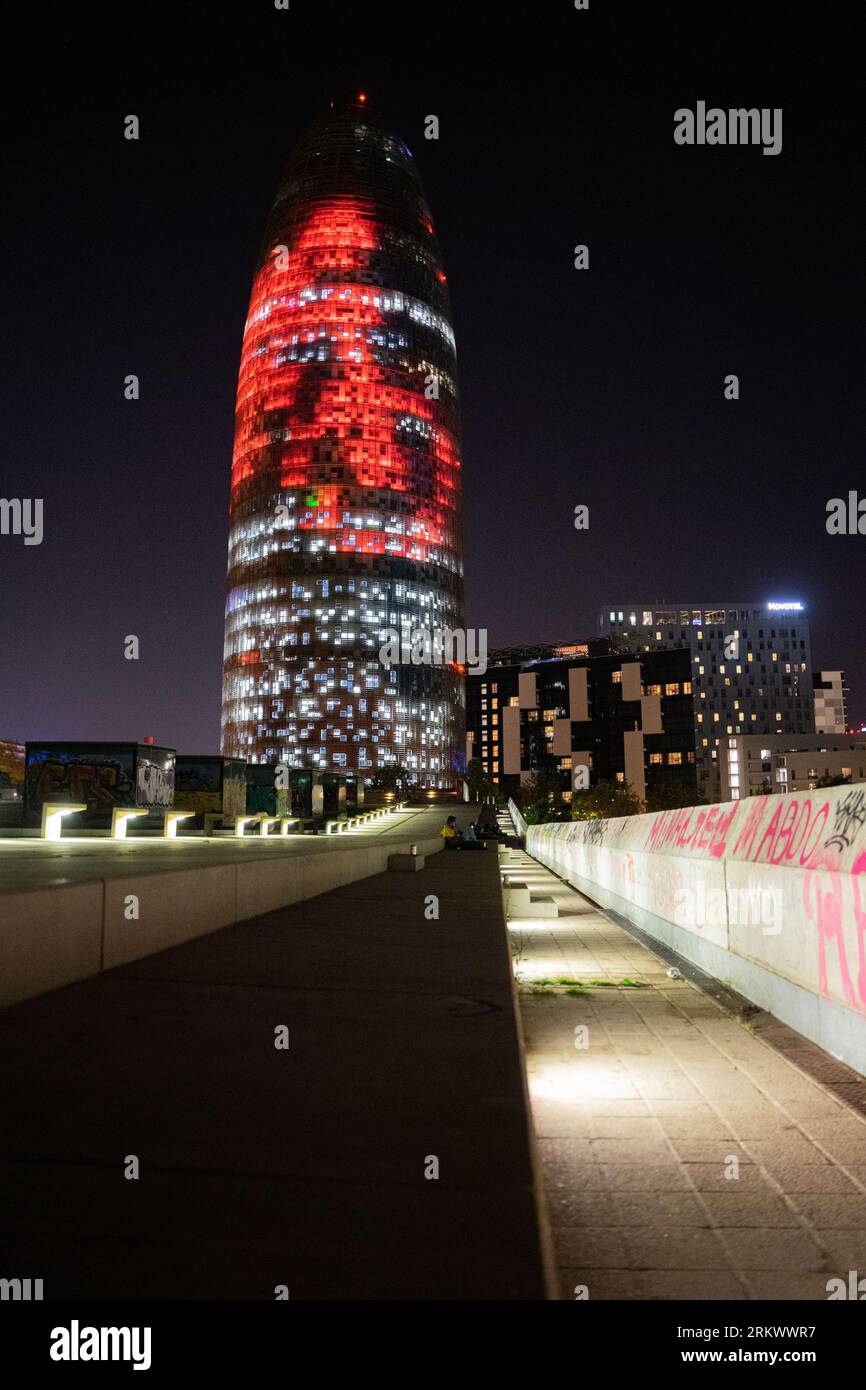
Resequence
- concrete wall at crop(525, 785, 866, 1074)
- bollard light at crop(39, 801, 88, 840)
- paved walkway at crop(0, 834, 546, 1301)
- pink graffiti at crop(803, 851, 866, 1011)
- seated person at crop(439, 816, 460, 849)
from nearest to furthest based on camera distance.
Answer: paved walkway at crop(0, 834, 546, 1301) < pink graffiti at crop(803, 851, 866, 1011) < concrete wall at crop(525, 785, 866, 1074) < bollard light at crop(39, 801, 88, 840) < seated person at crop(439, 816, 460, 849)

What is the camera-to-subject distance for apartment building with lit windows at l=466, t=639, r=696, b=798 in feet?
572

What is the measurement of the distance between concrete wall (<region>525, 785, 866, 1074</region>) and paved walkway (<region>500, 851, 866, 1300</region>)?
39cm

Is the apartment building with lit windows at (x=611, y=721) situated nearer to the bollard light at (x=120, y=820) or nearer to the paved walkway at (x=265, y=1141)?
the bollard light at (x=120, y=820)

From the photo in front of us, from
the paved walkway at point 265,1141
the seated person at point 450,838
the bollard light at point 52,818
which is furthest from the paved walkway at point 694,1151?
the seated person at point 450,838

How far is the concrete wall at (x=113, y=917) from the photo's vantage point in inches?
189

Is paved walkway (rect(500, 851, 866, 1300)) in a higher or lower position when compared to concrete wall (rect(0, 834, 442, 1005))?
lower

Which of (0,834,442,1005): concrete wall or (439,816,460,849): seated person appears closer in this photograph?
(0,834,442,1005): concrete wall

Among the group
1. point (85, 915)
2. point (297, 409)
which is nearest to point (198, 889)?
point (85, 915)

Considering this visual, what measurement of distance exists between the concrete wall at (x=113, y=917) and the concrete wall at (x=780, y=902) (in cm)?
558

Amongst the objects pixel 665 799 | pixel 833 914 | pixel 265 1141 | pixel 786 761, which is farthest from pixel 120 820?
pixel 786 761

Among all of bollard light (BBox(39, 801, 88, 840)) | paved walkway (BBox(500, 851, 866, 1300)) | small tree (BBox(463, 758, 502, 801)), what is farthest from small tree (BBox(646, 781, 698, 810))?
paved walkway (BBox(500, 851, 866, 1300))

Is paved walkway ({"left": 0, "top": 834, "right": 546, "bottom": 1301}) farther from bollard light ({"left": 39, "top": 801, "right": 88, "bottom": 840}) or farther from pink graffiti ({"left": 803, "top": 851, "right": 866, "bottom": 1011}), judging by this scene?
bollard light ({"left": 39, "top": 801, "right": 88, "bottom": 840})

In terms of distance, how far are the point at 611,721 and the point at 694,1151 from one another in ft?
584
